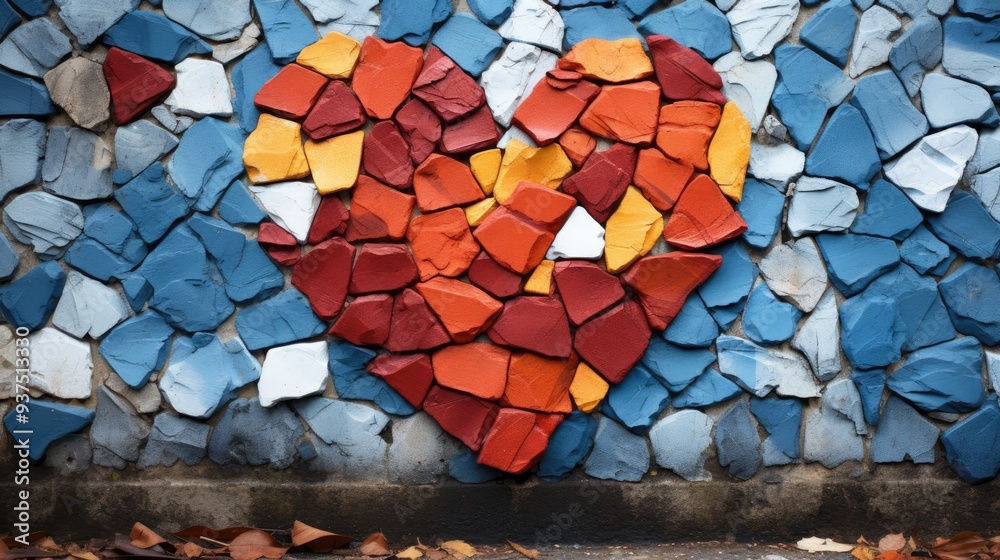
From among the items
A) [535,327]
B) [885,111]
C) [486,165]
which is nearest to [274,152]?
[486,165]

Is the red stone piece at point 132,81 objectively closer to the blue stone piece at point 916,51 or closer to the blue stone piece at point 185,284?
the blue stone piece at point 185,284

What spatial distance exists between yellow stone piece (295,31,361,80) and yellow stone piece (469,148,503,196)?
0.51 meters

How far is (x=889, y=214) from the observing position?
264 cm

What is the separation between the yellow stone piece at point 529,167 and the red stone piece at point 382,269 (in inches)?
14.9

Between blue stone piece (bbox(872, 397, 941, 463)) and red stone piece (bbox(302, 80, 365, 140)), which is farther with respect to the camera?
blue stone piece (bbox(872, 397, 941, 463))

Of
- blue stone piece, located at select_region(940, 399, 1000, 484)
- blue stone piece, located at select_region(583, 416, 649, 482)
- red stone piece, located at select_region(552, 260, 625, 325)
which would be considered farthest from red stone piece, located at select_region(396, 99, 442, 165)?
blue stone piece, located at select_region(940, 399, 1000, 484)

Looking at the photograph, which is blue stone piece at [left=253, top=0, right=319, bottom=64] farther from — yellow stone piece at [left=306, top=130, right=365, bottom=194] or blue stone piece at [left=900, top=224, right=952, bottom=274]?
blue stone piece at [left=900, top=224, right=952, bottom=274]

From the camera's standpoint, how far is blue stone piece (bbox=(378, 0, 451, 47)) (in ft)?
8.38

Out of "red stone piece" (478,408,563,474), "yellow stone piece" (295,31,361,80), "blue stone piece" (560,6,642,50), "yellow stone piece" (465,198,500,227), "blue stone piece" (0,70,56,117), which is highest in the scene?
"blue stone piece" (560,6,642,50)

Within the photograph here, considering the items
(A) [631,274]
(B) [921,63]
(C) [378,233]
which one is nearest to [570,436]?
(A) [631,274]

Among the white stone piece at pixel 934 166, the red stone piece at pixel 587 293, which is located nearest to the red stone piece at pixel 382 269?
the red stone piece at pixel 587 293

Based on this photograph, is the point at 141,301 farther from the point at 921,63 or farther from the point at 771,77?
the point at 921,63

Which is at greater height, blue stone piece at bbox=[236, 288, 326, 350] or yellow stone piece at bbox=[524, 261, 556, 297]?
yellow stone piece at bbox=[524, 261, 556, 297]

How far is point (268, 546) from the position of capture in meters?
2.54
